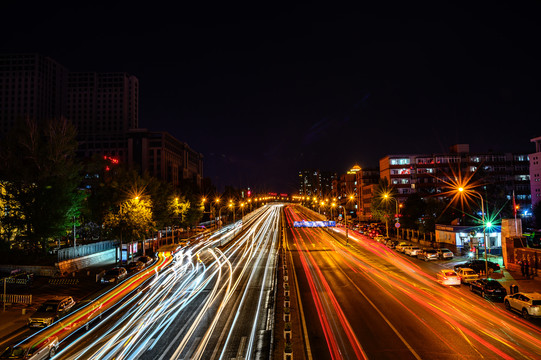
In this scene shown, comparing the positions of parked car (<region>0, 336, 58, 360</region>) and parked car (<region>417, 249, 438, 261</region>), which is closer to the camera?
parked car (<region>0, 336, 58, 360</region>)

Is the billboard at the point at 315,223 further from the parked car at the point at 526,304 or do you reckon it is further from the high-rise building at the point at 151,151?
the high-rise building at the point at 151,151

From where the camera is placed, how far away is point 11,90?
16650 cm

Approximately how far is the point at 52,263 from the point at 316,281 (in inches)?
1038

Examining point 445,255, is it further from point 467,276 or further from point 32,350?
point 32,350

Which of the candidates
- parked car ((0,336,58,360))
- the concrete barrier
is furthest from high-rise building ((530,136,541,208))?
parked car ((0,336,58,360))

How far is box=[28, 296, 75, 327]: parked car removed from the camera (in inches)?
741

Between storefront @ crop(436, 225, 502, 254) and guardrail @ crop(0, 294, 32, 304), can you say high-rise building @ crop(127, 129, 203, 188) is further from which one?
guardrail @ crop(0, 294, 32, 304)

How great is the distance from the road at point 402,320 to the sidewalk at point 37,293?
55.3ft

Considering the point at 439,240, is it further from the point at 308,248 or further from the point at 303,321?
the point at 303,321

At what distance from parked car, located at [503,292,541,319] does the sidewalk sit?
2818 centimetres

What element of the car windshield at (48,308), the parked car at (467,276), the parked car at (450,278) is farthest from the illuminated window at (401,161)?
the car windshield at (48,308)

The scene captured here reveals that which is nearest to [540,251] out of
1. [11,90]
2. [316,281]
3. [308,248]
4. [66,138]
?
[316,281]

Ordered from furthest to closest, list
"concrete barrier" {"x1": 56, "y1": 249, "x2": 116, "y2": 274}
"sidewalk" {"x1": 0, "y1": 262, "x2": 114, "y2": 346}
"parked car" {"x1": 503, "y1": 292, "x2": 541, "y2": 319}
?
"concrete barrier" {"x1": 56, "y1": 249, "x2": 116, "y2": 274}, "sidewalk" {"x1": 0, "y1": 262, "x2": 114, "y2": 346}, "parked car" {"x1": 503, "y1": 292, "x2": 541, "y2": 319}

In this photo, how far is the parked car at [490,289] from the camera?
75.4 feet
